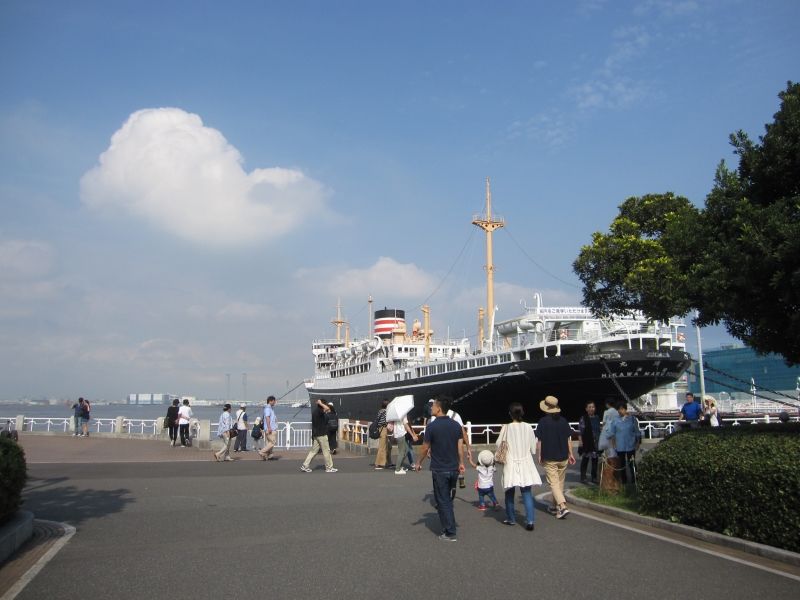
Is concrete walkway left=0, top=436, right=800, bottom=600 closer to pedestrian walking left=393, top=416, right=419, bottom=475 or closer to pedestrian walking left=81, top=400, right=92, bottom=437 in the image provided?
pedestrian walking left=393, top=416, right=419, bottom=475

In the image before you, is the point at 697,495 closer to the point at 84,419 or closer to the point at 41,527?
the point at 41,527

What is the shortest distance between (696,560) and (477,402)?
3156 centimetres

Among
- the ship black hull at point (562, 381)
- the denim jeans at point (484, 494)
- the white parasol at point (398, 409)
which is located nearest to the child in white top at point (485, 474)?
the denim jeans at point (484, 494)

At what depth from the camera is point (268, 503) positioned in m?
9.55

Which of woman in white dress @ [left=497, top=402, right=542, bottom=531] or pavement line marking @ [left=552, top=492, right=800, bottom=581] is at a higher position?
woman in white dress @ [left=497, top=402, right=542, bottom=531]

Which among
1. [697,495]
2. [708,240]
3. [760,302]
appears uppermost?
[708,240]

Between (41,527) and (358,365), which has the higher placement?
(358,365)

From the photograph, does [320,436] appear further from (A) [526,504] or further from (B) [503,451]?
(A) [526,504]

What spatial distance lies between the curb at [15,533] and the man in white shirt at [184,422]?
1410cm

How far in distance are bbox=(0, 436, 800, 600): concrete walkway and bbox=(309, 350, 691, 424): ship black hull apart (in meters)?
22.4

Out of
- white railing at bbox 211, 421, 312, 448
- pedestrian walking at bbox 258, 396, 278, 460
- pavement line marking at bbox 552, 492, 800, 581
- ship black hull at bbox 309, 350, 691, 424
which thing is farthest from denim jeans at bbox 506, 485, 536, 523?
ship black hull at bbox 309, 350, 691, 424

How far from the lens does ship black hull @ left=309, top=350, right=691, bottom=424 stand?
31812mm

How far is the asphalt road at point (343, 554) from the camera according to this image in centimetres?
527

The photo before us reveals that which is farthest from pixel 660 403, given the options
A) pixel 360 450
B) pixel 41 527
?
pixel 41 527
